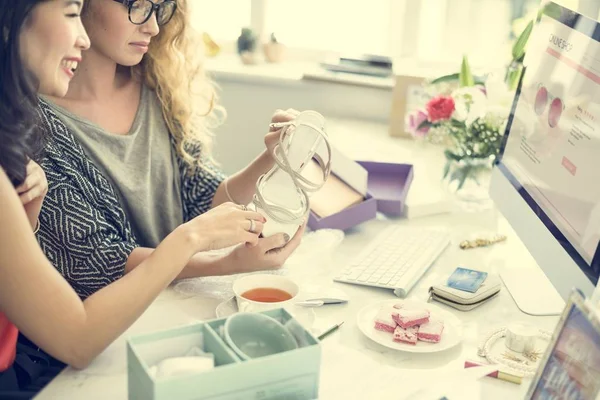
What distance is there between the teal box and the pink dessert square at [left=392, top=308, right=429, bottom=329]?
0.28m

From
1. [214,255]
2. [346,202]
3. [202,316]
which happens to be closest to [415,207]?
[346,202]

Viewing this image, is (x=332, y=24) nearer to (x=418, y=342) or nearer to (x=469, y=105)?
(x=469, y=105)

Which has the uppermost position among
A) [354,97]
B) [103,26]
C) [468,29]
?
[103,26]

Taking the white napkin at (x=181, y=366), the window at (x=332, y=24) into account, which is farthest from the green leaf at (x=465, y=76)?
the white napkin at (x=181, y=366)

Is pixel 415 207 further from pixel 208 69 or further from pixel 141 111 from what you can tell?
pixel 208 69

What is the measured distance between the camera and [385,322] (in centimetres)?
123

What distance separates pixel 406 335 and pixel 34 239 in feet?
1.85

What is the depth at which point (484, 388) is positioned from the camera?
1095mm

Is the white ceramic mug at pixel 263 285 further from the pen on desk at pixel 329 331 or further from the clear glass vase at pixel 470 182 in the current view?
the clear glass vase at pixel 470 182

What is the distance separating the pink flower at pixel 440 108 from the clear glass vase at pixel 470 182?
11cm

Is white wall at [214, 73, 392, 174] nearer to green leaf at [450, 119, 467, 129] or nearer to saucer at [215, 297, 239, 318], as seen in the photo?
green leaf at [450, 119, 467, 129]

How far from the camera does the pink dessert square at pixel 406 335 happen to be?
1194 millimetres

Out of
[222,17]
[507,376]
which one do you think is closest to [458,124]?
[507,376]

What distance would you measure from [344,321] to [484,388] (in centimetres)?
27
